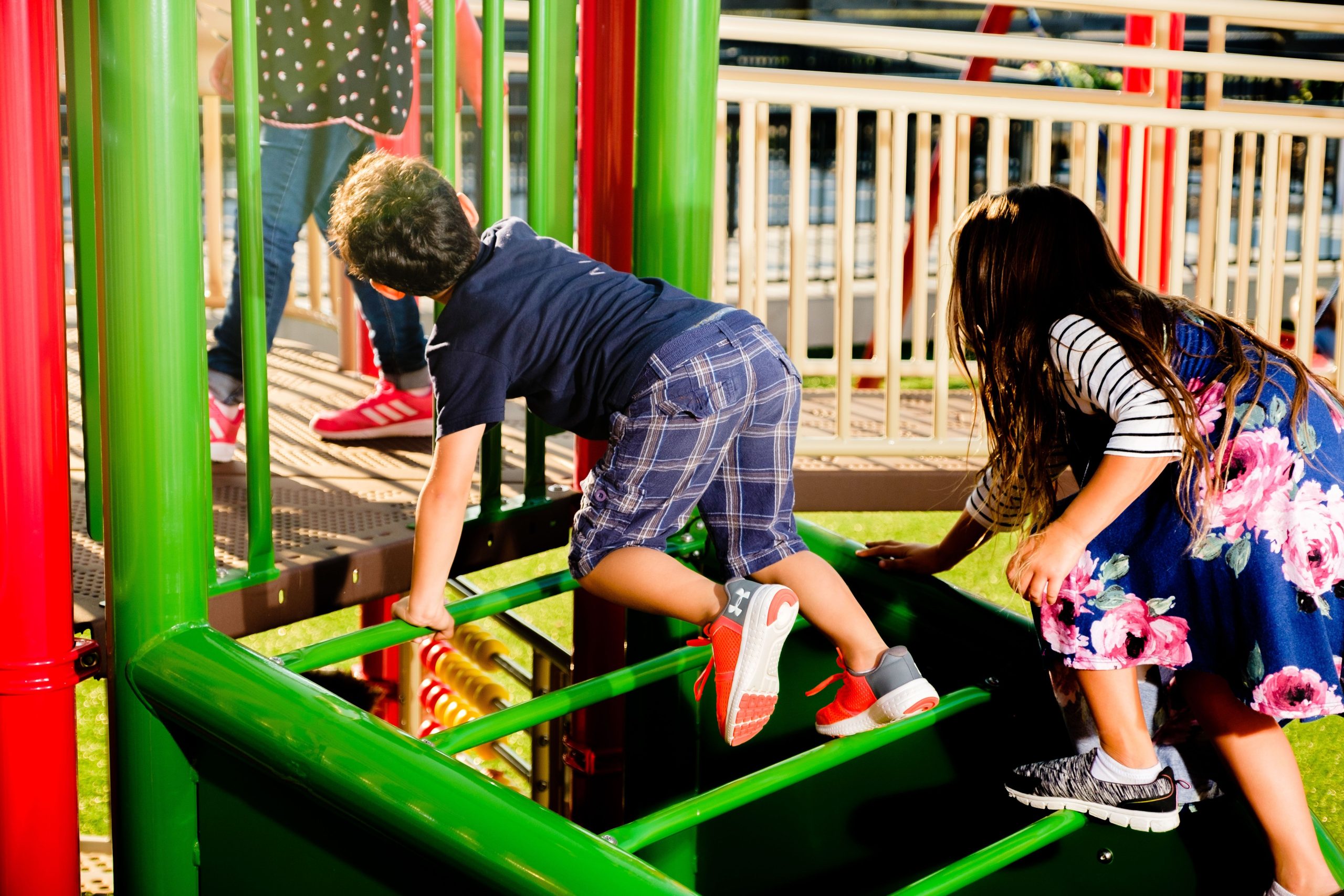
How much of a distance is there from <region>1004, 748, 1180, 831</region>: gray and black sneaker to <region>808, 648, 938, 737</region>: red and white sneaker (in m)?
0.16

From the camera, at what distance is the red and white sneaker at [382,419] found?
2.28m

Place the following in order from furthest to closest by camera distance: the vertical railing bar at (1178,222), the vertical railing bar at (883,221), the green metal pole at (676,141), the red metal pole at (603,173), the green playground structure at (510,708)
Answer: the vertical railing bar at (1178,222)
the vertical railing bar at (883,221)
the red metal pole at (603,173)
the green metal pole at (676,141)
the green playground structure at (510,708)

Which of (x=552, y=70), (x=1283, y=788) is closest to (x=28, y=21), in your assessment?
(x=552, y=70)

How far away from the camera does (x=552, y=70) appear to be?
1761mm

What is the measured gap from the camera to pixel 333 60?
2014 millimetres

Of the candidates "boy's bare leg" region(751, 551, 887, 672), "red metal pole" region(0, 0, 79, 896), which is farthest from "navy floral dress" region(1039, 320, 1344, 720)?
"red metal pole" region(0, 0, 79, 896)

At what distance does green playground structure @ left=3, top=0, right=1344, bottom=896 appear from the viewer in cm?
120

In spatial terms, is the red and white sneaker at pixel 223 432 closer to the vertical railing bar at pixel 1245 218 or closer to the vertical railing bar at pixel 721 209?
the vertical railing bar at pixel 721 209

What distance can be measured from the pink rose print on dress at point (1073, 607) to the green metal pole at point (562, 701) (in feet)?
1.36

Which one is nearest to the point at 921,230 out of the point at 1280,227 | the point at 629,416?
the point at 1280,227

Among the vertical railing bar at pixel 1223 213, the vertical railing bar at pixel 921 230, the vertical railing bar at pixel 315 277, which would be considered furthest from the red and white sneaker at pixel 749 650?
the vertical railing bar at pixel 315 277

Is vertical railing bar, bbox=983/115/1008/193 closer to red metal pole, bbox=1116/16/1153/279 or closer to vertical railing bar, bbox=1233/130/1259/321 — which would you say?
red metal pole, bbox=1116/16/1153/279

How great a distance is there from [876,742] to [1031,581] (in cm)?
25

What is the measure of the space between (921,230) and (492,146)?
166cm
